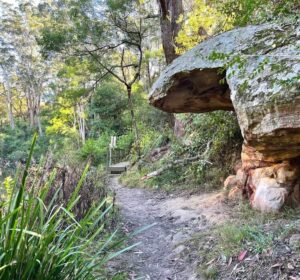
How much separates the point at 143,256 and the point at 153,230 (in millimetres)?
711

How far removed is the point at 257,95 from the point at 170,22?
4.51m

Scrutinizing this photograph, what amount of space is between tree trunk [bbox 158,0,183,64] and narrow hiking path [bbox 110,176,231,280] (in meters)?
3.27

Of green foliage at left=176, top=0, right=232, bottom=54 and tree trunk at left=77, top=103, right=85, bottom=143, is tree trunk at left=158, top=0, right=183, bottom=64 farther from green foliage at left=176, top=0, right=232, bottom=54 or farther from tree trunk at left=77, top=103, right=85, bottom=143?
tree trunk at left=77, top=103, right=85, bottom=143

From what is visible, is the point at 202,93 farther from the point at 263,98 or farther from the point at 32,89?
the point at 32,89

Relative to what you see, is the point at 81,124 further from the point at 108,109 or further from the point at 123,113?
the point at 123,113

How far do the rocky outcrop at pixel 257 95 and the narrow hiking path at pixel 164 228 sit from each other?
576mm

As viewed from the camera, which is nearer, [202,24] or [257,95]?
[257,95]

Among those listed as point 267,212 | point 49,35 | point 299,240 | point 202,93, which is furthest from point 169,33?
point 299,240

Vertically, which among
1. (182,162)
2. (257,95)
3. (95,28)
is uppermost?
(95,28)

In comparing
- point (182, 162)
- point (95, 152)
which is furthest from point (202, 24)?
point (95, 152)

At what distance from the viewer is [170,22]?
659cm

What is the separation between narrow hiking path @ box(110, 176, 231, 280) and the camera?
2801mm

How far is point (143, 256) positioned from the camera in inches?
123

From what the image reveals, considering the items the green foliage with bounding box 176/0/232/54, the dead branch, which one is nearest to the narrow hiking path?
the dead branch
